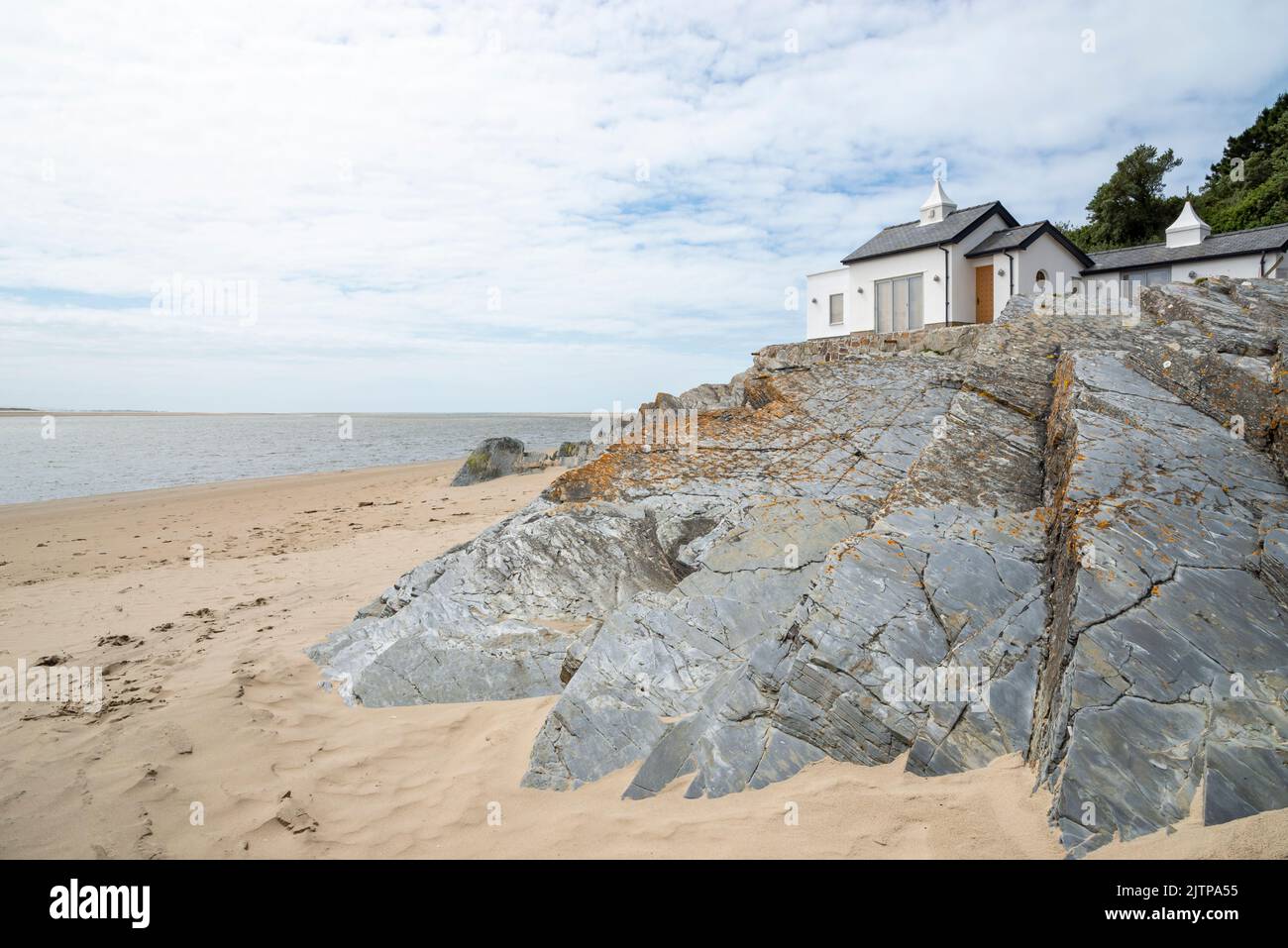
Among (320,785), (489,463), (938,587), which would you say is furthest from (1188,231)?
(320,785)

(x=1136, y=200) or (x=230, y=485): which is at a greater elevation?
(x=1136, y=200)

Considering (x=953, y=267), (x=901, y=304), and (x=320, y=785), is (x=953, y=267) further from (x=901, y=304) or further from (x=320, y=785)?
(x=320, y=785)

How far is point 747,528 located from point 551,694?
7.11 feet

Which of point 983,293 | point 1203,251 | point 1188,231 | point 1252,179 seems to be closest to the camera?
point 983,293

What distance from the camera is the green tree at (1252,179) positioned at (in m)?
37.9

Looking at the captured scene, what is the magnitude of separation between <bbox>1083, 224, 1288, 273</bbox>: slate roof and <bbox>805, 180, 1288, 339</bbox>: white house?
7cm

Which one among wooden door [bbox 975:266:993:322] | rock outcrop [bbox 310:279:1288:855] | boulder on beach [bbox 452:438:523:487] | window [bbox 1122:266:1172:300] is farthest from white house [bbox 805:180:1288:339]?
rock outcrop [bbox 310:279:1288:855]

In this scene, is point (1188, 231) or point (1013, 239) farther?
point (1188, 231)

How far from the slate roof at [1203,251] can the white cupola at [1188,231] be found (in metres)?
0.38

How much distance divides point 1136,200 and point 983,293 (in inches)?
1366

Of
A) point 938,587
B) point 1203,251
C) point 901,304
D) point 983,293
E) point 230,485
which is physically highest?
point 1203,251

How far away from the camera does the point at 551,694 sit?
237 inches

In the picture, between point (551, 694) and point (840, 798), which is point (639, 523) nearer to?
point (551, 694)

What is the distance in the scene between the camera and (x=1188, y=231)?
2970cm
